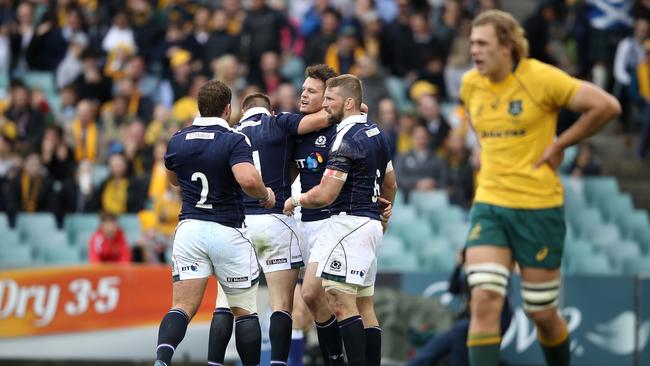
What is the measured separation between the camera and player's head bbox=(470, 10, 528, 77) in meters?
9.39

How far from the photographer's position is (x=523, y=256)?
370 inches

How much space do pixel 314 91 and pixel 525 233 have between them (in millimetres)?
2777

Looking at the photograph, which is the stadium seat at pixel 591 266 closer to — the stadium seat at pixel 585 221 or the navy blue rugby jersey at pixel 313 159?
the stadium seat at pixel 585 221

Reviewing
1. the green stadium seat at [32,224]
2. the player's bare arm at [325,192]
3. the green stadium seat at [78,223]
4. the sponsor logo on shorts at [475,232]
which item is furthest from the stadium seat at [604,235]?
the sponsor logo on shorts at [475,232]

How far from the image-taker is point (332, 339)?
1127 cm

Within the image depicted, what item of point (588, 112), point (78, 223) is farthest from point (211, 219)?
point (78, 223)

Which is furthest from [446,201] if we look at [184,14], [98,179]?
[184,14]

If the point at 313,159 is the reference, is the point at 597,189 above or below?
below

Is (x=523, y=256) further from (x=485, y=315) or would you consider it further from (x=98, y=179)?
(x=98, y=179)

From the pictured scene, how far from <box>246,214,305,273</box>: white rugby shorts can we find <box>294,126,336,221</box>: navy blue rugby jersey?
0.25m

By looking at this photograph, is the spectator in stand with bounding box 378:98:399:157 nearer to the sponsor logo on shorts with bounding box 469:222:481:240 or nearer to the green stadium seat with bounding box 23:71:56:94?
the green stadium seat with bounding box 23:71:56:94

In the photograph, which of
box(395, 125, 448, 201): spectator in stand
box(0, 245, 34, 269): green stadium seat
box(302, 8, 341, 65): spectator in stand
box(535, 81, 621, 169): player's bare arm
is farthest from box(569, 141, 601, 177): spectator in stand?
box(535, 81, 621, 169): player's bare arm

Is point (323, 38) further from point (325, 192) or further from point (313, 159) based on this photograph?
point (325, 192)

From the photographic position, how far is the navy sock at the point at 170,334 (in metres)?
10.3
